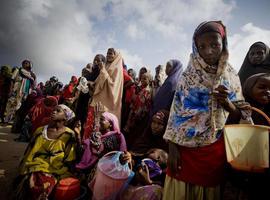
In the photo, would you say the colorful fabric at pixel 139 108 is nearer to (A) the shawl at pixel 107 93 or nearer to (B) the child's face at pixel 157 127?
(A) the shawl at pixel 107 93

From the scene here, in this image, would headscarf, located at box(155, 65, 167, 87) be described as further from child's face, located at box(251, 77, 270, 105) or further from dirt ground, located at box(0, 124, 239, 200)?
dirt ground, located at box(0, 124, 239, 200)

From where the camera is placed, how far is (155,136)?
3084 millimetres

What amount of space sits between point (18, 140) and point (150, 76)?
168 inches

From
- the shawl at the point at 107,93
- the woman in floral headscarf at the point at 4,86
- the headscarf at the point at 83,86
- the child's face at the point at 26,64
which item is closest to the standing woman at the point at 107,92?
the shawl at the point at 107,93

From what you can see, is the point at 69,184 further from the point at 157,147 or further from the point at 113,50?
the point at 113,50

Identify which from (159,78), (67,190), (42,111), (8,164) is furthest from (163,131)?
(42,111)

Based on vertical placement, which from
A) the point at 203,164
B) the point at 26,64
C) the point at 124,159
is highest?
the point at 26,64

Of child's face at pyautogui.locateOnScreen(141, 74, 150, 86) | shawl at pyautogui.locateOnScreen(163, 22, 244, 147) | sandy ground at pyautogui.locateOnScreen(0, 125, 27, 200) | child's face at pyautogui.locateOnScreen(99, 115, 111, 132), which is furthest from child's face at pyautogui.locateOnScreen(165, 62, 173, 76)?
sandy ground at pyautogui.locateOnScreen(0, 125, 27, 200)

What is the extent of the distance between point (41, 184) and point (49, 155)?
42cm

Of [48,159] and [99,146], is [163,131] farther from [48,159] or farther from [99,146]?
[48,159]

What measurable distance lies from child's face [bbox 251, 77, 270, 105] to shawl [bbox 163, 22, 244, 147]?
1.15 ft

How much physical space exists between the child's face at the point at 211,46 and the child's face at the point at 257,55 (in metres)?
2.47

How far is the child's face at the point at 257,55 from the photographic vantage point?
3.79 meters

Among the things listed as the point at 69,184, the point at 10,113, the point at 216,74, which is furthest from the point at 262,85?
the point at 10,113
